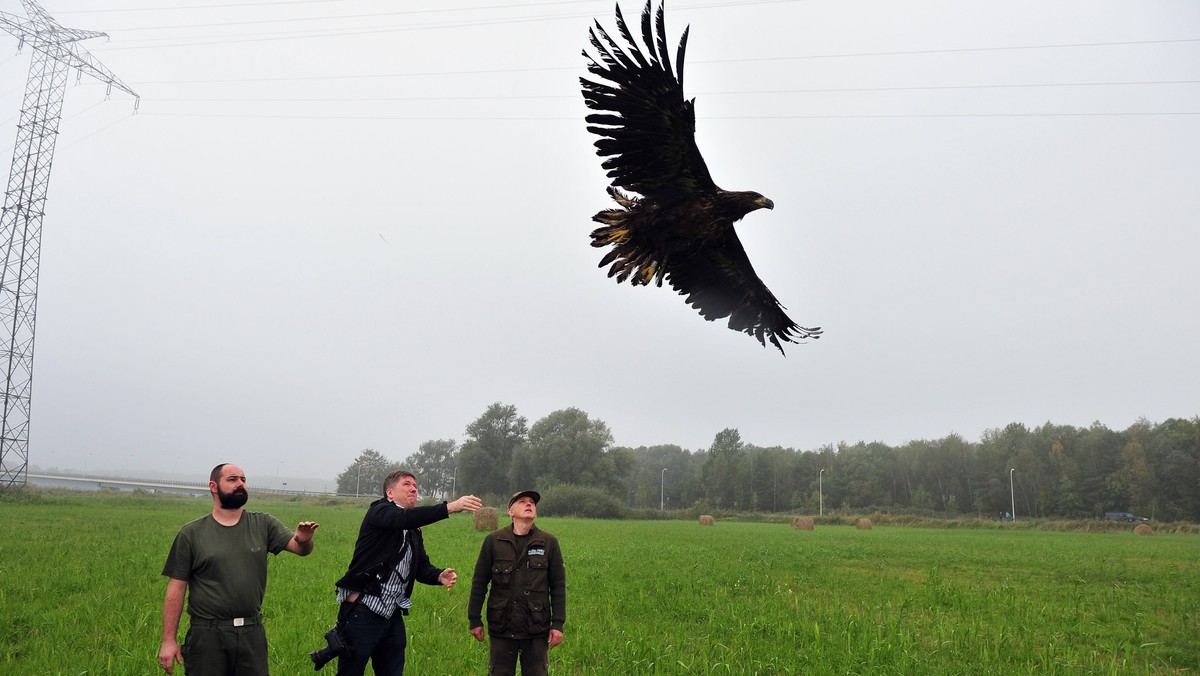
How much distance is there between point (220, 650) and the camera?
4594 mm

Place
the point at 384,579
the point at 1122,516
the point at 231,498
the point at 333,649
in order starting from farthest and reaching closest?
the point at 1122,516
the point at 384,579
the point at 333,649
the point at 231,498

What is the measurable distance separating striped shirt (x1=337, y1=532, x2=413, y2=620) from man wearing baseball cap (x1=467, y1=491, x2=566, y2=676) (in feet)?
1.70

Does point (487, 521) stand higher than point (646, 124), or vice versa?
point (646, 124)

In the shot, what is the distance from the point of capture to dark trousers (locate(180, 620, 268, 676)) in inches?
179

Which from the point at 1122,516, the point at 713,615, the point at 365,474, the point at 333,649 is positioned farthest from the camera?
the point at 365,474

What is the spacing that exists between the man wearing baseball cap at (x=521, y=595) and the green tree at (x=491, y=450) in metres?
84.0

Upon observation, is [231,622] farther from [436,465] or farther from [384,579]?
[436,465]

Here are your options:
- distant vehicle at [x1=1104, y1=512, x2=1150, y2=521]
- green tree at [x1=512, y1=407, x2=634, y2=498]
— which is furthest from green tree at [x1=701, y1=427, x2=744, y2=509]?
distant vehicle at [x1=1104, y1=512, x2=1150, y2=521]

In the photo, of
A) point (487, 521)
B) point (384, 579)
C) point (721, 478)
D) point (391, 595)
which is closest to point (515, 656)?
point (391, 595)

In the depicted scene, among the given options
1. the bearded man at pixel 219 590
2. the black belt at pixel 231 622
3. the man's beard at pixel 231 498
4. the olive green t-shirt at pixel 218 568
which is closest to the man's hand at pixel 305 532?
the bearded man at pixel 219 590

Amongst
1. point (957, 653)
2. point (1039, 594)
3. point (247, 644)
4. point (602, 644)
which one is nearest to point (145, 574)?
point (602, 644)

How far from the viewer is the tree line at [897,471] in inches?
3041

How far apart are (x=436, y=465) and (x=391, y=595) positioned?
429 ft

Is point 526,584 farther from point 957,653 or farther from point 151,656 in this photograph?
point 957,653
